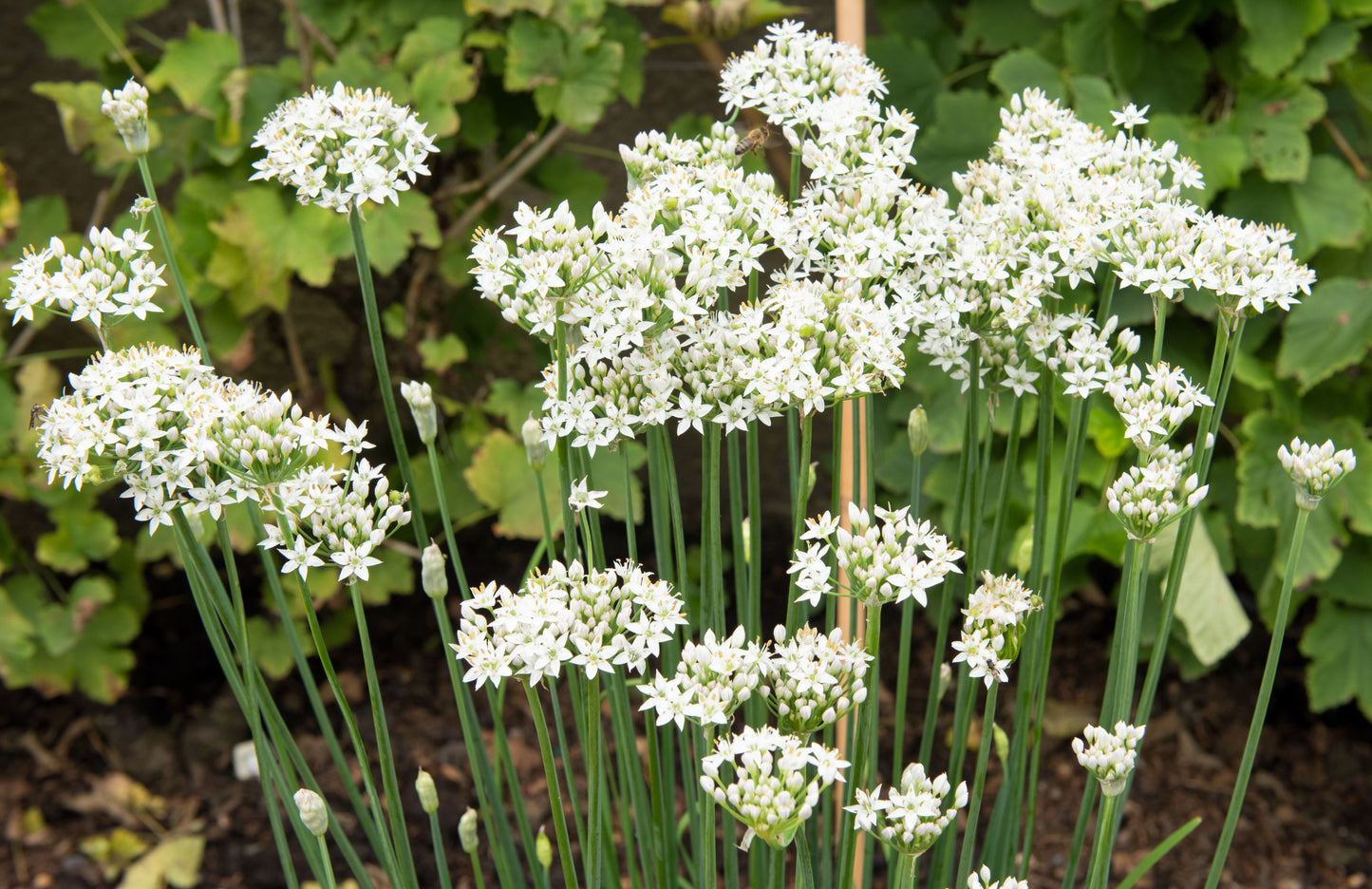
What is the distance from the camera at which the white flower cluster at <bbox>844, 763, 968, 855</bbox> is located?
3.06ft

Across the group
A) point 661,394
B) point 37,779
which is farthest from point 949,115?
point 37,779

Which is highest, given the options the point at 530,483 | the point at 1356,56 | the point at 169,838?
the point at 1356,56

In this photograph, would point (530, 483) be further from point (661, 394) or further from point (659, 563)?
point (661, 394)

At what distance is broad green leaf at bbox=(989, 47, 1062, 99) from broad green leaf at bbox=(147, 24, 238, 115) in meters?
1.66

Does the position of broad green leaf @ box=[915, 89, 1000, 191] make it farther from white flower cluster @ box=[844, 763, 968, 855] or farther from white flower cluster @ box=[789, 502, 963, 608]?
white flower cluster @ box=[844, 763, 968, 855]

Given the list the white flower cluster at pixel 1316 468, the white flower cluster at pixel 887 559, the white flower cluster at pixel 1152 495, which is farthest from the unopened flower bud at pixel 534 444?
the white flower cluster at pixel 1316 468

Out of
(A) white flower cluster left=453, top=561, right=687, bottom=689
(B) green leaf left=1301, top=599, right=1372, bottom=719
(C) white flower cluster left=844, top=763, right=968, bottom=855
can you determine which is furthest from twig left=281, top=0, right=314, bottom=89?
(B) green leaf left=1301, top=599, right=1372, bottom=719

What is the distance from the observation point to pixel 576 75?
242 centimetres

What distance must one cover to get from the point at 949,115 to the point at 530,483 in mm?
1236

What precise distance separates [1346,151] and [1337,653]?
44.8 inches

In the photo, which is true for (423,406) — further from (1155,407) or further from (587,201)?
(587,201)

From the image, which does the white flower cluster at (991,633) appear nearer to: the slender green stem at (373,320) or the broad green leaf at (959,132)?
the slender green stem at (373,320)

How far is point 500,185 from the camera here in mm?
2596

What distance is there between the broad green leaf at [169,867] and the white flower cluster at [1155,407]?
6.91 feet
